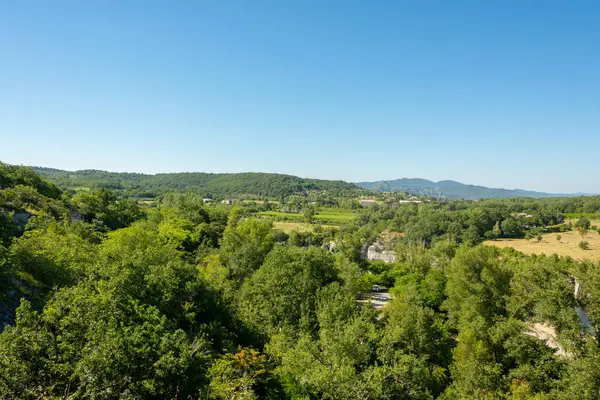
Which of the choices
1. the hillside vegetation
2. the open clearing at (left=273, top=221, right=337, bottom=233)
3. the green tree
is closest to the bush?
the open clearing at (left=273, top=221, right=337, bottom=233)

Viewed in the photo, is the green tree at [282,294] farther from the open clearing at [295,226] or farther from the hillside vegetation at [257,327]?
the open clearing at [295,226]

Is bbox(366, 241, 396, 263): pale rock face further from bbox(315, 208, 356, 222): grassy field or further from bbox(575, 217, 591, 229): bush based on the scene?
bbox(575, 217, 591, 229): bush

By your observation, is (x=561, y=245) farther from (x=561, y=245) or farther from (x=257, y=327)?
(x=257, y=327)

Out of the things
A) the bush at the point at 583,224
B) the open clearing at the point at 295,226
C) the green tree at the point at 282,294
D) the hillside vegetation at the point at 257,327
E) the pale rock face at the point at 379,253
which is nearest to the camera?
the hillside vegetation at the point at 257,327

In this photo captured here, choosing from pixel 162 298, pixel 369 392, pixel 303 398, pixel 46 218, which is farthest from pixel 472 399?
pixel 46 218

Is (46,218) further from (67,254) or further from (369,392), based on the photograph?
(369,392)

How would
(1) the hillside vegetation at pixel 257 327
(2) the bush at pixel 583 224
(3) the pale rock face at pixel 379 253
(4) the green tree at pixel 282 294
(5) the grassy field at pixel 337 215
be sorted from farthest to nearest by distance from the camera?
(5) the grassy field at pixel 337 215 → (2) the bush at pixel 583 224 → (3) the pale rock face at pixel 379 253 → (4) the green tree at pixel 282 294 → (1) the hillside vegetation at pixel 257 327

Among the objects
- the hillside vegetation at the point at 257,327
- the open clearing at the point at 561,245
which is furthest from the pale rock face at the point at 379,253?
the hillside vegetation at the point at 257,327

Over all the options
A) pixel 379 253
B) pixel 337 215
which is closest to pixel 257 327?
pixel 379 253
